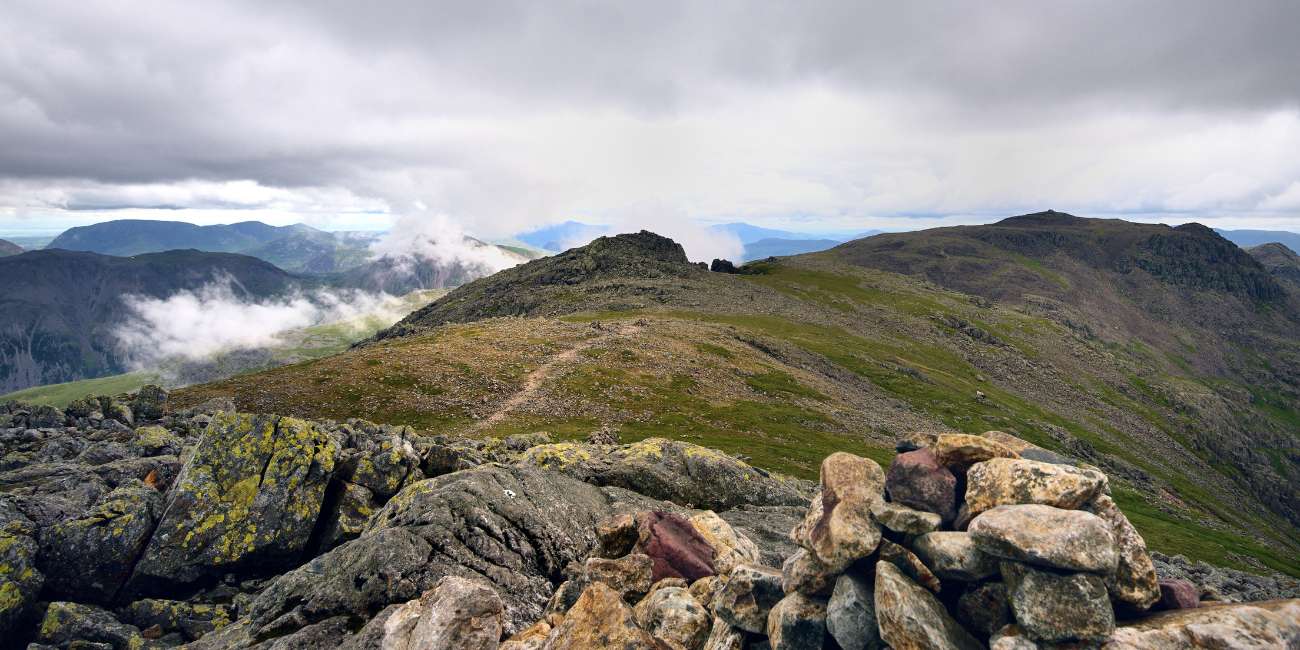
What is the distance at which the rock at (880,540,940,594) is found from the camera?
11.3 meters

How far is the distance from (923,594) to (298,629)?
15.4 meters

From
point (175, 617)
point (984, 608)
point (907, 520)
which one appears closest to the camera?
point (984, 608)

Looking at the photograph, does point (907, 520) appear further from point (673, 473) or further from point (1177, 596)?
point (673, 473)

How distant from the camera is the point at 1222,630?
9.25 metres

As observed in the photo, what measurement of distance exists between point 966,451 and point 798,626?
19.7 ft

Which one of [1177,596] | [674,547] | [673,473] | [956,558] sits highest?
[956,558]

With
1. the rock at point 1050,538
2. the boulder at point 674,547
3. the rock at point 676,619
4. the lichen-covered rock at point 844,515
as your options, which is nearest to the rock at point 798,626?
the lichen-covered rock at point 844,515

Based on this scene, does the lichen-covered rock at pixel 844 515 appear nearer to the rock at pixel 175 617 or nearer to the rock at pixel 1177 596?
the rock at pixel 1177 596

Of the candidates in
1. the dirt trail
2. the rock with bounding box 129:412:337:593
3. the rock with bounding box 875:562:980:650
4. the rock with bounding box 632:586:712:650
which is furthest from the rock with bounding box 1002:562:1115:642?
the dirt trail

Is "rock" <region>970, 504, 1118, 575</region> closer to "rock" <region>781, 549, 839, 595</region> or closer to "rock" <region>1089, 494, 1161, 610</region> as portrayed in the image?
"rock" <region>1089, 494, 1161, 610</region>

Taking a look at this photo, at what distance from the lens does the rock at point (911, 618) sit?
400 inches

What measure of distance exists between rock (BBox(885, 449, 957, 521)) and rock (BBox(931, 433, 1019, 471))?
0.27 metres

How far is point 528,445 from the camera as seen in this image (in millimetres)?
36406

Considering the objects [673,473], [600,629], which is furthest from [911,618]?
[673,473]
